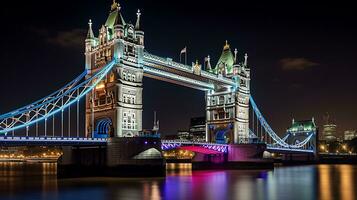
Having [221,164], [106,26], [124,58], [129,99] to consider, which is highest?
[106,26]

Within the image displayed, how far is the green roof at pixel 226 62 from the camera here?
72.9 metres

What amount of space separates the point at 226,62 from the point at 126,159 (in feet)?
115

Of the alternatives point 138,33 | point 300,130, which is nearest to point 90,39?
point 138,33

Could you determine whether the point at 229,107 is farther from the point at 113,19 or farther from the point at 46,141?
the point at 46,141

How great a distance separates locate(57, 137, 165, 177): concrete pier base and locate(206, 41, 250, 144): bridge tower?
27511 mm

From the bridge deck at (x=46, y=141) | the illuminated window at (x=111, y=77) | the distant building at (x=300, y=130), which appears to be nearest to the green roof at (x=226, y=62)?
the illuminated window at (x=111, y=77)

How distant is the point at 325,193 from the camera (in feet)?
105

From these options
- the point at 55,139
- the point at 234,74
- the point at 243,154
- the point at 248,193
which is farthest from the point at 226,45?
the point at 248,193

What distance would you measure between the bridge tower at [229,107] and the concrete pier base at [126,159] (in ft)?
90.3

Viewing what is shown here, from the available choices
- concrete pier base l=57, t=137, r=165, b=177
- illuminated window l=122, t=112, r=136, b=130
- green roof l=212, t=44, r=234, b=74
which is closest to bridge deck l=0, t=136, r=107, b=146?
concrete pier base l=57, t=137, r=165, b=177

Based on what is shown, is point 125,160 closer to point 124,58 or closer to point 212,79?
point 124,58

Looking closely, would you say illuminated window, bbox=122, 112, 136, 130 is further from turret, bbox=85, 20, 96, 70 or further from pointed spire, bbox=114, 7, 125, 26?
pointed spire, bbox=114, 7, 125, 26

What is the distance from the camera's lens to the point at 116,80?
4806 centimetres

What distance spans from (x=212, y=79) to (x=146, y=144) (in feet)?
84.5
